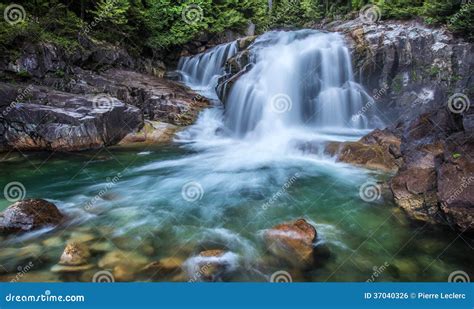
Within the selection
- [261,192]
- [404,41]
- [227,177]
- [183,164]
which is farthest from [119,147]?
[404,41]

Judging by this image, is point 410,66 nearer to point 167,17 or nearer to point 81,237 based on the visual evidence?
point 81,237

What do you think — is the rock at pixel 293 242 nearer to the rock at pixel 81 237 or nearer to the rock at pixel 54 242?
the rock at pixel 81 237

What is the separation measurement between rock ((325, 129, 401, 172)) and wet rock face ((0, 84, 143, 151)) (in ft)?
25.9

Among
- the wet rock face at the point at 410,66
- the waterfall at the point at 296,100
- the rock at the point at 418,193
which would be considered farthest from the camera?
the waterfall at the point at 296,100

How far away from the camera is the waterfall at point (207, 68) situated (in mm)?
18531

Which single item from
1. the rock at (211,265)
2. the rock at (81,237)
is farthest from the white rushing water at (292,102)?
the rock at (211,265)

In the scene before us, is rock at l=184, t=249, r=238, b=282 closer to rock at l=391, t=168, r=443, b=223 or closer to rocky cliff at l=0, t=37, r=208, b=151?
rock at l=391, t=168, r=443, b=223

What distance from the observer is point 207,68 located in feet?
62.8

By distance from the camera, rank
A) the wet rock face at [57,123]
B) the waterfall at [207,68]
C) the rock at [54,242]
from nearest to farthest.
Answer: the rock at [54,242]
the wet rock face at [57,123]
the waterfall at [207,68]

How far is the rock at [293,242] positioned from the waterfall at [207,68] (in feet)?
44.4

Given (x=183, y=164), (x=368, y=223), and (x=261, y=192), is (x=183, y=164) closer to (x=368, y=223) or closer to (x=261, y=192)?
(x=261, y=192)

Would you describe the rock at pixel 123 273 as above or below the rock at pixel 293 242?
below

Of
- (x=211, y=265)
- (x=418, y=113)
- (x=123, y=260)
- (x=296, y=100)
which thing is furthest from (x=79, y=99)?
(x=418, y=113)

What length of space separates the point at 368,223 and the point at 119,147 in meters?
9.18
